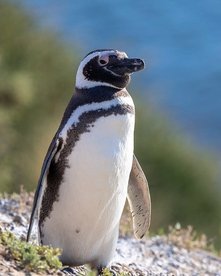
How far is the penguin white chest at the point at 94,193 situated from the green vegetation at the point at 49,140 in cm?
470

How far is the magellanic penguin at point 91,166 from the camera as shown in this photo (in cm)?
473

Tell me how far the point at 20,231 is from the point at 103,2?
82.7 ft

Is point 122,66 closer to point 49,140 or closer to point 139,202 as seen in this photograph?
point 139,202

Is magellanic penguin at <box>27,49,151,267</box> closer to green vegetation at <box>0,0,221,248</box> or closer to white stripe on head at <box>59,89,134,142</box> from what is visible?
white stripe on head at <box>59,89,134,142</box>

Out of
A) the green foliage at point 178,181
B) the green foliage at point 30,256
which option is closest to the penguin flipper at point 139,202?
the green foliage at point 30,256

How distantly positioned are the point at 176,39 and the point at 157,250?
22.5m

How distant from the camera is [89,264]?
5.00 m

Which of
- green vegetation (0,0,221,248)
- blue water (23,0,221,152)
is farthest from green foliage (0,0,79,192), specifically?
blue water (23,0,221,152)

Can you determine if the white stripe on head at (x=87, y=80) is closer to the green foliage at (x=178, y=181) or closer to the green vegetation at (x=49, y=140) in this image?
the green vegetation at (x=49, y=140)

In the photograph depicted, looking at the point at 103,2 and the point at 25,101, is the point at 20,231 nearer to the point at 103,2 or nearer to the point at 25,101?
the point at 25,101

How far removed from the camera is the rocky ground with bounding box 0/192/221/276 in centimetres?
609

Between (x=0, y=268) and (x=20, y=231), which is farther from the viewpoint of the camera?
(x=20, y=231)

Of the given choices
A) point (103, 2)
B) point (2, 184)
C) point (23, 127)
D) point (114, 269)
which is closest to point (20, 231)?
point (114, 269)

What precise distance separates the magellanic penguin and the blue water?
13.4 m
